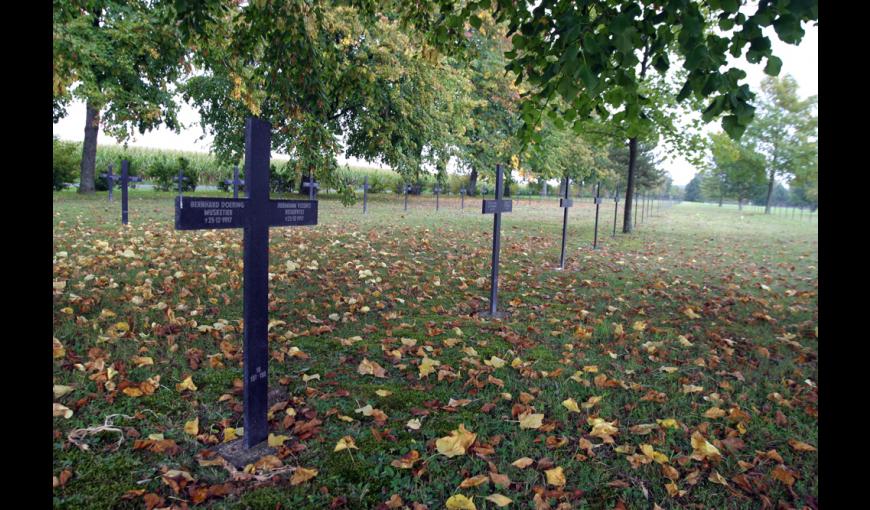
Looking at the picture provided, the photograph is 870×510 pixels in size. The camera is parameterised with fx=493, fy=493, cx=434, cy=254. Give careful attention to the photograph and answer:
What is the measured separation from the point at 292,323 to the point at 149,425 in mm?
2134

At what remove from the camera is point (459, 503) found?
93.0 inches

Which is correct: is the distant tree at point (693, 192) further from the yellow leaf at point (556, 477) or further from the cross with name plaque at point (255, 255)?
the cross with name plaque at point (255, 255)

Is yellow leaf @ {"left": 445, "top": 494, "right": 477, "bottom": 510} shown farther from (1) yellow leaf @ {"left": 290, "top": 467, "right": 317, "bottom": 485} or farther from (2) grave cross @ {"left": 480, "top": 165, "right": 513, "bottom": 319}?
(2) grave cross @ {"left": 480, "top": 165, "right": 513, "bottom": 319}

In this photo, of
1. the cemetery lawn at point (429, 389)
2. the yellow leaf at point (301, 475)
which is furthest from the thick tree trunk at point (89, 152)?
the yellow leaf at point (301, 475)

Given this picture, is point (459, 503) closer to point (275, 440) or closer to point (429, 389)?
point (275, 440)

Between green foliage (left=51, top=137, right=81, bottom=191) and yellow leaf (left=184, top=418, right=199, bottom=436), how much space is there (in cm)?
2415

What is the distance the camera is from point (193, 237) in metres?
9.74

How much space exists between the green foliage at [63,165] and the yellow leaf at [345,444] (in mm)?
24823

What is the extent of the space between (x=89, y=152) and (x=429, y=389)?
24.3 meters

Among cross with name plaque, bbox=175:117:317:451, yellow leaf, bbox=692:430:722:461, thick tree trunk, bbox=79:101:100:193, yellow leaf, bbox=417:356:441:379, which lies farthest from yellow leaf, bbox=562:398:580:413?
thick tree trunk, bbox=79:101:100:193

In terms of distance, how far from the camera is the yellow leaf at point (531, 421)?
3.15m

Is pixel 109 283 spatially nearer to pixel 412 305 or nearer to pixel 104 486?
pixel 412 305

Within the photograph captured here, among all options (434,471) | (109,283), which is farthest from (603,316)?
(109,283)

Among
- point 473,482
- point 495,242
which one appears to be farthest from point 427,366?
point 495,242
